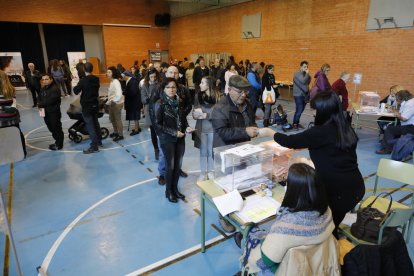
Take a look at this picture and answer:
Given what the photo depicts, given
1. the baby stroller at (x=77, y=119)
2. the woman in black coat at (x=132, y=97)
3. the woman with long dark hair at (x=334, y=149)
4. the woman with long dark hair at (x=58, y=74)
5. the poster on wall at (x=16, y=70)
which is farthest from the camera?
the poster on wall at (x=16, y=70)

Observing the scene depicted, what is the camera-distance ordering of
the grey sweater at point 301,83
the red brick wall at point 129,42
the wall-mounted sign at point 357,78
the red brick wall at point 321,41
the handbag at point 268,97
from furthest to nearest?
the red brick wall at point 129,42 < the wall-mounted sign at point 357,78 < the red brick wall at point 321,41 < the handbag at point 268,97 < the grey sweater at point 301,83

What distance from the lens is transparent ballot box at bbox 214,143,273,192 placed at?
2.57 metres

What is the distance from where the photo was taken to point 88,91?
5500 millimetres

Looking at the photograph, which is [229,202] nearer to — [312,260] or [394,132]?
[312,260]

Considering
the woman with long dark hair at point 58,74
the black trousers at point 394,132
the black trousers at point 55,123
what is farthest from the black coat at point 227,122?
the woman with long dark hair at point 58,74

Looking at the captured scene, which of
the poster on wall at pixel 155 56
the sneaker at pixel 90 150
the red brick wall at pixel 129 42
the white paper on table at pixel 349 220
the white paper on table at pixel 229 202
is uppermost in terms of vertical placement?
the red brick wall at pixel 129 42

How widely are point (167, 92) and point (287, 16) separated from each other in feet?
33.0

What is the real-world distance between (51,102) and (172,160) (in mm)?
3462

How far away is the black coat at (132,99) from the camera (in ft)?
22.0

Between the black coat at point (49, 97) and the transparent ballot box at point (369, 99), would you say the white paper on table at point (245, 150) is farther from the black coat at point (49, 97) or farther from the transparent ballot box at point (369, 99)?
the transparent ballot box at point (369, 99)

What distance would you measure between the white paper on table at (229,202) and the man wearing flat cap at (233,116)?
632 millimetres

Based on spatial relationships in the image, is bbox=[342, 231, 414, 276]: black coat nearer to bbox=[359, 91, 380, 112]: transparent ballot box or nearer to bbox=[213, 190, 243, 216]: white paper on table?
bbox=[213, 190, 243, 216]: white paper on table

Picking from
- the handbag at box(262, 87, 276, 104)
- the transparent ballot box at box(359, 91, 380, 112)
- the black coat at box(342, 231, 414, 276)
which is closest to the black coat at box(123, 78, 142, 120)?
the handbag at box(262, 87, 276, 104)

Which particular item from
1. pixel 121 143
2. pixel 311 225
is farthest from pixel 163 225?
pixel 121 143
